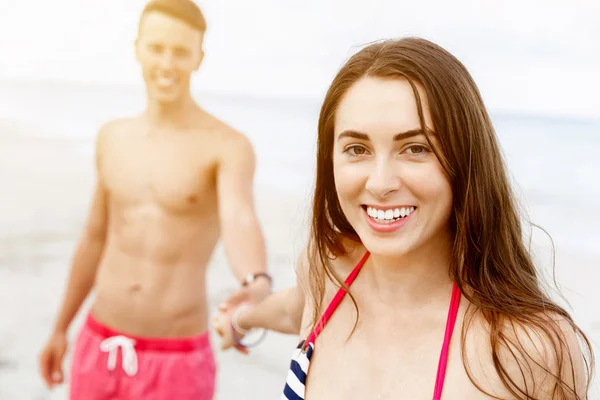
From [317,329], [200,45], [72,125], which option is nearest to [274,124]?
[72,125]

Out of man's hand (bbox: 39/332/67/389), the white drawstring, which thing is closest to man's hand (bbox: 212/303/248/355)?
the white drawstring

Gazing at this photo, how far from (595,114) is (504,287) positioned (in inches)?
469

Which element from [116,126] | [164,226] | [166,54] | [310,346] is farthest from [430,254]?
[116,126]

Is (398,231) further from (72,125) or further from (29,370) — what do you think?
(72,125)

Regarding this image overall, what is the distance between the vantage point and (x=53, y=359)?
242cm

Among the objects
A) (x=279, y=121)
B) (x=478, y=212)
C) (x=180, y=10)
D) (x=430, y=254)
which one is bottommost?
Result: (x=279, y=121)

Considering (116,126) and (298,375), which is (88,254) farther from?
Result: (298,375)

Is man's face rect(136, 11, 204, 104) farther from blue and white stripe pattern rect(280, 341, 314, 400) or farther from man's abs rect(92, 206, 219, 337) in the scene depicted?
blue and white stripe pattern rect(280, 341, 314, 400)

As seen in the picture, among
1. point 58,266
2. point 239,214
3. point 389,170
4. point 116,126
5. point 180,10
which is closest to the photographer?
point 389,170

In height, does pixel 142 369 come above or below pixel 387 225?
below

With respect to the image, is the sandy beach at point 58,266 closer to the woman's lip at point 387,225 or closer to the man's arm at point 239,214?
the man's arm at point 239,214

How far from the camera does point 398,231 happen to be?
4.08 ft

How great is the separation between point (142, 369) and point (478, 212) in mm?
1276

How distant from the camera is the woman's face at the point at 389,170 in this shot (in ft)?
3.95
